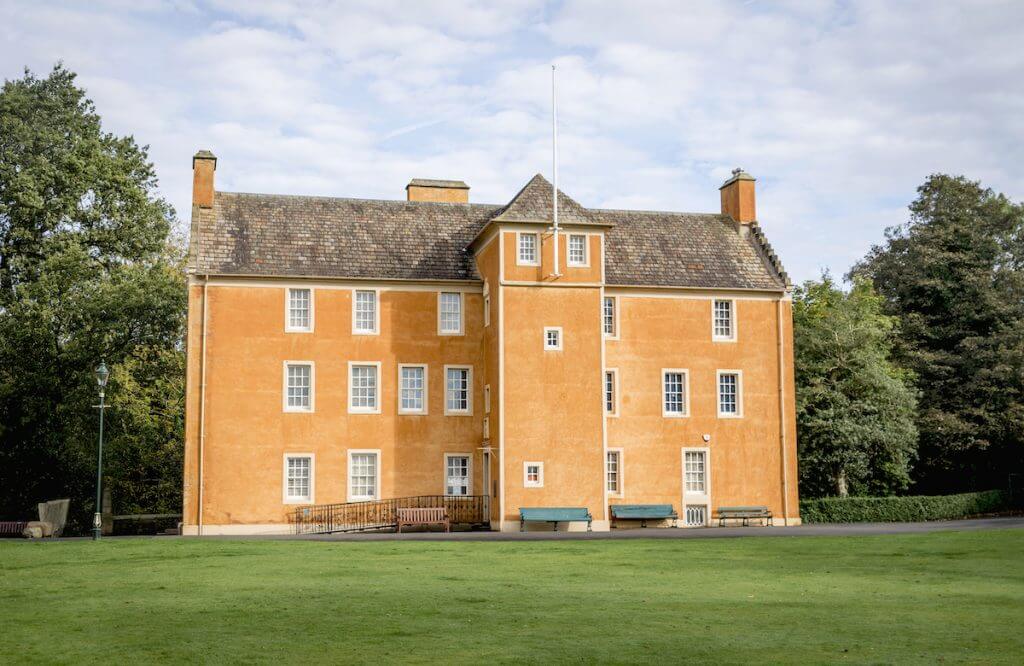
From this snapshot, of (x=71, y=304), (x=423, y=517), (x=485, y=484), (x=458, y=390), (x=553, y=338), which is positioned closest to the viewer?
(x=423, y=517)

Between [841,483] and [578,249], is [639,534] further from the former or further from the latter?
[841,483]

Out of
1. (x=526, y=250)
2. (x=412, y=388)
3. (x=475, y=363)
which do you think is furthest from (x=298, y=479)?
(x=526, y=250)

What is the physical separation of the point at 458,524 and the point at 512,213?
11.2 meters

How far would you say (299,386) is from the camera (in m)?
39.9

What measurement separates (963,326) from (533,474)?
29.1m

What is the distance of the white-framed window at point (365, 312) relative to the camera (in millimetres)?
40688

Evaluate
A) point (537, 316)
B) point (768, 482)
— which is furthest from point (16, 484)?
point (768, 482)

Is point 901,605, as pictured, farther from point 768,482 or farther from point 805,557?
point 768,482

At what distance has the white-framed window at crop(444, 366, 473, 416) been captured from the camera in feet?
135

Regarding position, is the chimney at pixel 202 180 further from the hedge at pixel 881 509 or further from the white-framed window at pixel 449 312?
the hedge at pixel 881 509

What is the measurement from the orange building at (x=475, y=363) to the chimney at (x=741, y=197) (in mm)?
2509

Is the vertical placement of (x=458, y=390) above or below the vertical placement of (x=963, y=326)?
below

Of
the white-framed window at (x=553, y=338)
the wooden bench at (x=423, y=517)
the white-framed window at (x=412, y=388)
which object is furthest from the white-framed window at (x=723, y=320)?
the wooden bench at (x=423, y=517)

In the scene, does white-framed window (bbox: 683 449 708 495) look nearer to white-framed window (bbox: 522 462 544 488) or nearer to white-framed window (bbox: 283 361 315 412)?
white-framed window (bbox: 522 462 544 488)
